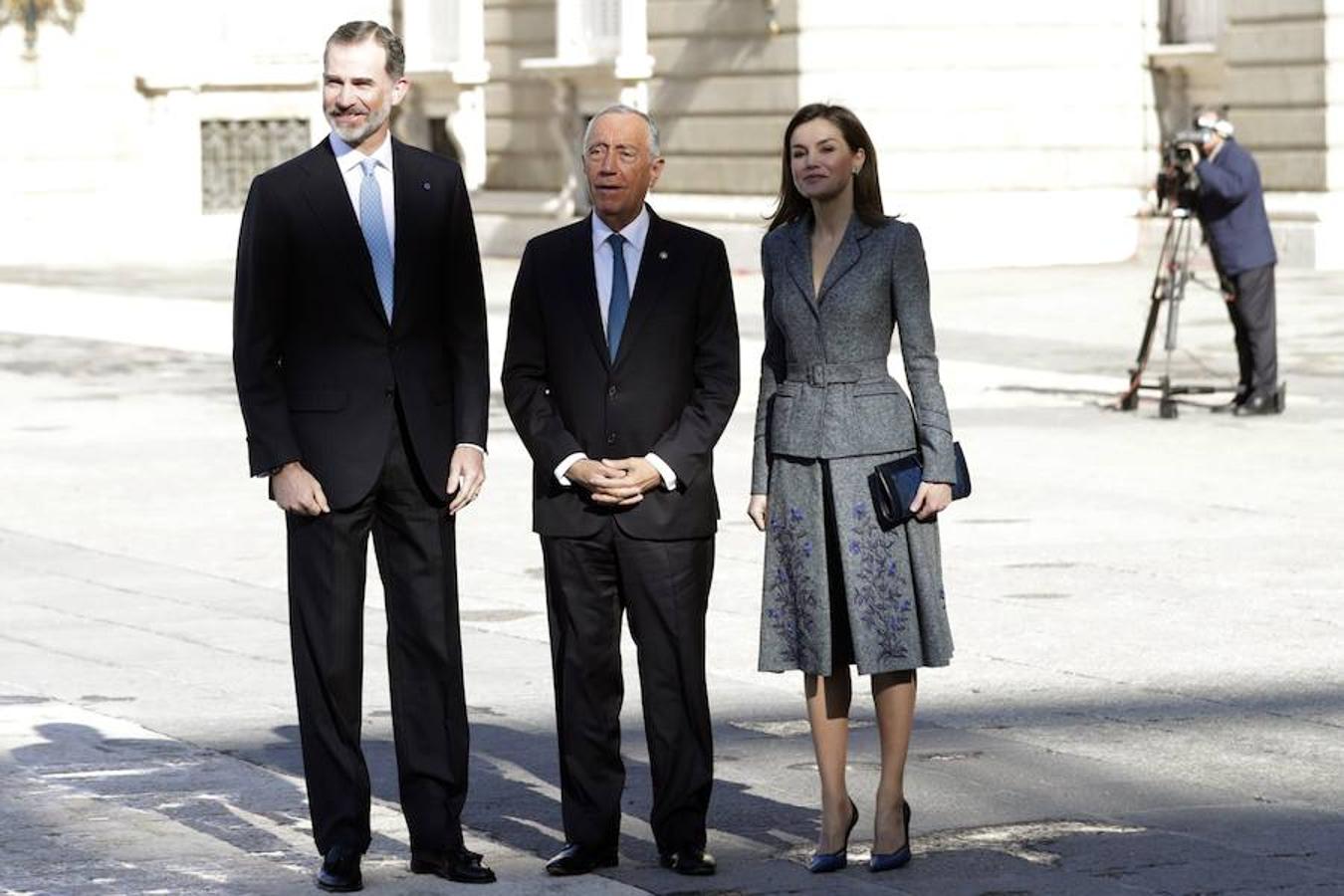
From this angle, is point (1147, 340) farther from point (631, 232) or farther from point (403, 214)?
point (403, 214)

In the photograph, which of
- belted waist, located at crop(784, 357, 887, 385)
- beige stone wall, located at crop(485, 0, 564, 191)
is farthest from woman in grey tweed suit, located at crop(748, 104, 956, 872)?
beige stone wall, located at crop(485, 0, 564, 191)

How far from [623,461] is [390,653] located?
694mm

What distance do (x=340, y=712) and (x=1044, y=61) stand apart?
85.6 ft

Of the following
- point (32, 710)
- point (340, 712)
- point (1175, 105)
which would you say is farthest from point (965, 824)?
point (1175, 105)

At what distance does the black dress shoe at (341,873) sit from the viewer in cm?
692

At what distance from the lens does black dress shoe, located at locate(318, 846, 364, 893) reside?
692cm

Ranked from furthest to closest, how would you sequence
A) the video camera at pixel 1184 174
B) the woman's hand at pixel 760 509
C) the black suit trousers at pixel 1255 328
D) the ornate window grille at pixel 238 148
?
the ornate window grille at pixel 238 148 → the video camera at pixel 1184 174 → the black suit trousers at pixel 1255 328 → the woman's hand at pixel 760 509

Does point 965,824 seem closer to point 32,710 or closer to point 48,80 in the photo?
point 32,710

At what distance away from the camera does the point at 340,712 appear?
7023 millimetres

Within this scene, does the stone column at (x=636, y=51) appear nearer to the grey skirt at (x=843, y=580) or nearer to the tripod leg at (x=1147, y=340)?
the tripod leg at (x=1147, y=340)

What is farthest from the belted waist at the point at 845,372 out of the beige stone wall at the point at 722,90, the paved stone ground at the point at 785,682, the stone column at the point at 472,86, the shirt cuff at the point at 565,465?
the stone column at the point at 472,86

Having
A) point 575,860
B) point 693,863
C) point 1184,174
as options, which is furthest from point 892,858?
point 1184,174

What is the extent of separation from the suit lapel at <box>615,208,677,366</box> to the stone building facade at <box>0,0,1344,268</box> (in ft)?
73.5

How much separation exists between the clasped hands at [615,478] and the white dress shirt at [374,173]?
2.11 ft
